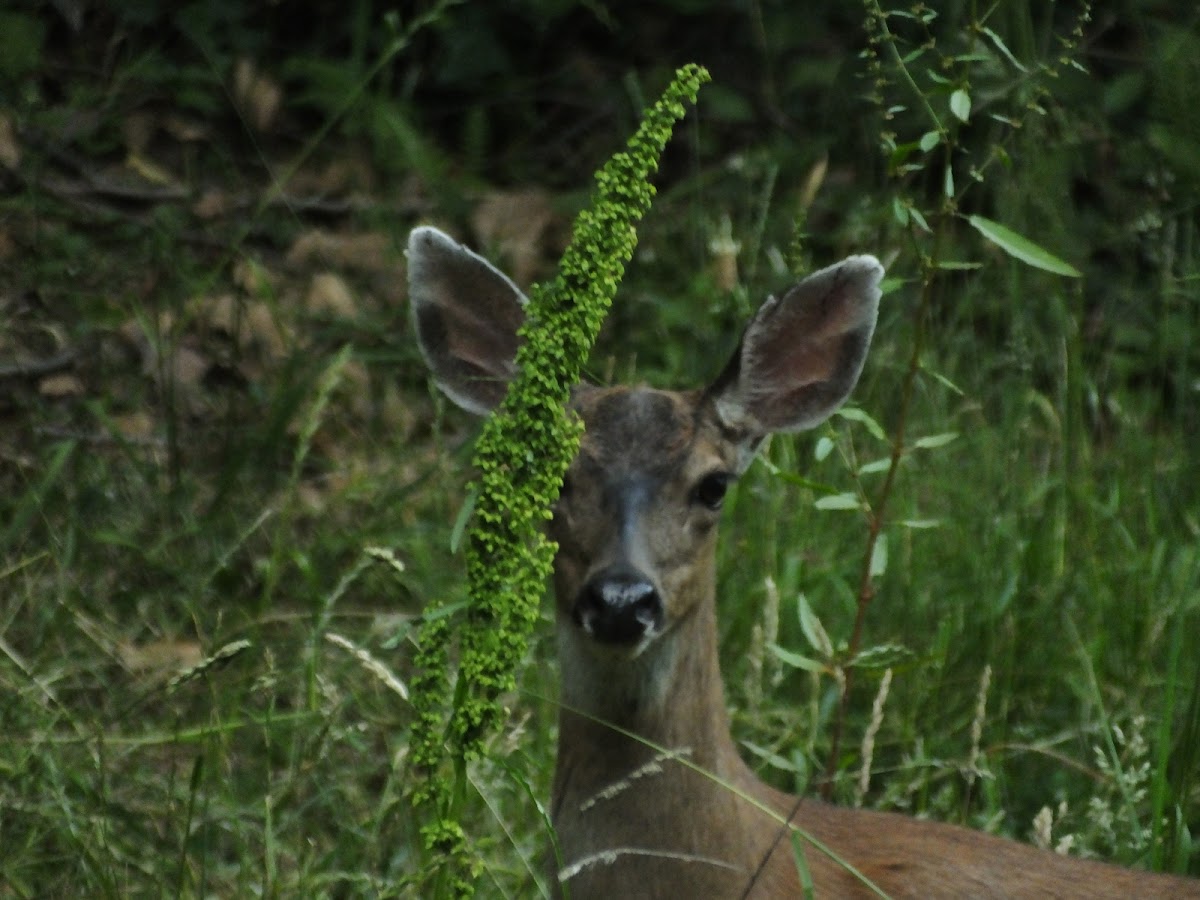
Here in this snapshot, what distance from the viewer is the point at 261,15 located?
7.44 meters

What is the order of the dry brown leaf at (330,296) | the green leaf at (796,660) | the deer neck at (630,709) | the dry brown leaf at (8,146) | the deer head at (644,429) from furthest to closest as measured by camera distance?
the dry brown leaf at (330,296) < the dry brown leaf at (8,146) < the green leaf at (796,660) < the deer neck at (630,709) < the deer head at (644,429)

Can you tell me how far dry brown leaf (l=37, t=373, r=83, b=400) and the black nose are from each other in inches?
102

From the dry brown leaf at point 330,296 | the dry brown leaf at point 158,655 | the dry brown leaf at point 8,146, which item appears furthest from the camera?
the dry brown leaf at point 330,296

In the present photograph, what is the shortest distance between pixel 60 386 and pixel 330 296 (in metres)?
0.94

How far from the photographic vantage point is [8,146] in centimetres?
630

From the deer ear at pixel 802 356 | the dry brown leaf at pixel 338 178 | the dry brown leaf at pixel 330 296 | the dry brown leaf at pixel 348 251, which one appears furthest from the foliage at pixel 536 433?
the dry brown leaf at pixel 338 178

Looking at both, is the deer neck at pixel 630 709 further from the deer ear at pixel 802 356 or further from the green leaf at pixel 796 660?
the deer ear at pixel 802 356

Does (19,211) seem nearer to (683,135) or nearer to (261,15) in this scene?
(261,15)

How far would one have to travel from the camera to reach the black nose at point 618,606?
3482 millimetres

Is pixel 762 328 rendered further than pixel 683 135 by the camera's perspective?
No

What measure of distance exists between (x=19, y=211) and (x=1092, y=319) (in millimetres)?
3025

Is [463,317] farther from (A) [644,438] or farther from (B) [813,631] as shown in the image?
(B) [813,631]

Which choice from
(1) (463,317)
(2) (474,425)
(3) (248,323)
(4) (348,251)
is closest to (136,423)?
(3) (248,323)

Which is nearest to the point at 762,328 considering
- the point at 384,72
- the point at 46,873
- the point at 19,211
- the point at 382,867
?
the point at 382,867
